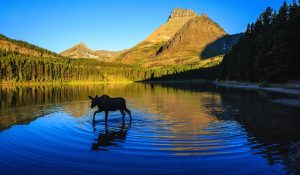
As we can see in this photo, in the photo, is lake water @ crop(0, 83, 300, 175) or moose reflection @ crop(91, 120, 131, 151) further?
moose reflection @ crop(91, 120, 131, 151)

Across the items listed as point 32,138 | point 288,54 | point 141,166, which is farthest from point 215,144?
point 288,54

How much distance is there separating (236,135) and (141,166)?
9.34 metres

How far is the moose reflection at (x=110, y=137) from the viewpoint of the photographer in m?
18.1

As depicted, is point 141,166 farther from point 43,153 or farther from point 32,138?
point 32,138

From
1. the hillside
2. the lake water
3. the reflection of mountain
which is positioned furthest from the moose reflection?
the hillside

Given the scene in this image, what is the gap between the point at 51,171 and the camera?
13109 millimetres

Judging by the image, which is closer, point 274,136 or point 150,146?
point 150,146

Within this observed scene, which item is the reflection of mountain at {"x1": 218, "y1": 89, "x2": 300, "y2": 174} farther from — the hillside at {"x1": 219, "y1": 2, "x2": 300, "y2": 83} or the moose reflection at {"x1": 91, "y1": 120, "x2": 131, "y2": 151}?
the hillside at {"x1": 219, "y1": 2, "x2": 300, "y2": 83}

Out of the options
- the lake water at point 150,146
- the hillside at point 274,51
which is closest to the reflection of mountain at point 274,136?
the lake water at point 150,146

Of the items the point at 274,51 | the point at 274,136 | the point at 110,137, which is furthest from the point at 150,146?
the point at 274,51

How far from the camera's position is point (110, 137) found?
2053cm

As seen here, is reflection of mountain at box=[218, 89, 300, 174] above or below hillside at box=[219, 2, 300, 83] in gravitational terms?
below

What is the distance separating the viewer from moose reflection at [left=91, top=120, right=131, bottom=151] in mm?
18141

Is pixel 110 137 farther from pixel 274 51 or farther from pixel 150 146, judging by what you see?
pixel 274 51
